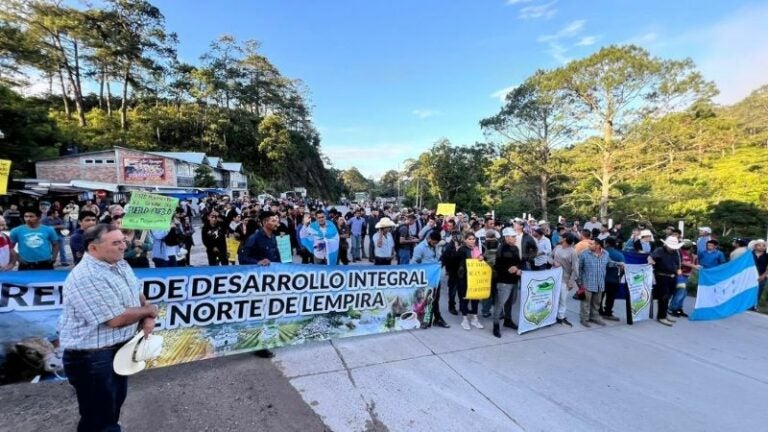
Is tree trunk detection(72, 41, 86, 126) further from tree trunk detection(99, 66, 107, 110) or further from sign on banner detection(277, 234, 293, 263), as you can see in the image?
sign on banner detection(277, 234, 293, 263)

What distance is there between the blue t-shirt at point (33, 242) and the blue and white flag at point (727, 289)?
1074 centimetres

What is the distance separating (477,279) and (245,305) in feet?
11.4

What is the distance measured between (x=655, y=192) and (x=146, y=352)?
2580cm

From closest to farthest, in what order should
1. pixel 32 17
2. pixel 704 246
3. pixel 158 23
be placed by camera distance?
pixel 704 246 < pixel 32 17 < pixel 158 23

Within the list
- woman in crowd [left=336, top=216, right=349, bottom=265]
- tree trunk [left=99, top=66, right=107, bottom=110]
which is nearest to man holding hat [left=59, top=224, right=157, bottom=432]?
woman in crowd [left=336, top=216, right=349, bottom=265]

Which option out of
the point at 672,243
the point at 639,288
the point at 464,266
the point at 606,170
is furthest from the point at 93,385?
the point at 606,170

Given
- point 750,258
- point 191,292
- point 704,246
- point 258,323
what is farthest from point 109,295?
point 704,246

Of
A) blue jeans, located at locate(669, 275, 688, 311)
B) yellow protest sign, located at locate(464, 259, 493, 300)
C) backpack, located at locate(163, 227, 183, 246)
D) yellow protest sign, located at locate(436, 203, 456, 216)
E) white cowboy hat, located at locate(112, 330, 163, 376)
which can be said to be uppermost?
yellow protest sign, located at locate(436, 203, 456, 216)

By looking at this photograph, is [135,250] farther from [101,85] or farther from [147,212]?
[101,85]

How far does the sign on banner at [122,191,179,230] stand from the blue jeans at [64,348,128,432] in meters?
3.16

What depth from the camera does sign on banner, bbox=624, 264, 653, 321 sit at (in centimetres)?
593

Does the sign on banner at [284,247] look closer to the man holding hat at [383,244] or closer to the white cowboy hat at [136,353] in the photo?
the man holding hat at [383,244]

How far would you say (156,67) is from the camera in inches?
1713

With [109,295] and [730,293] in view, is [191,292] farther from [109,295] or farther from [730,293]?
[730,293]
